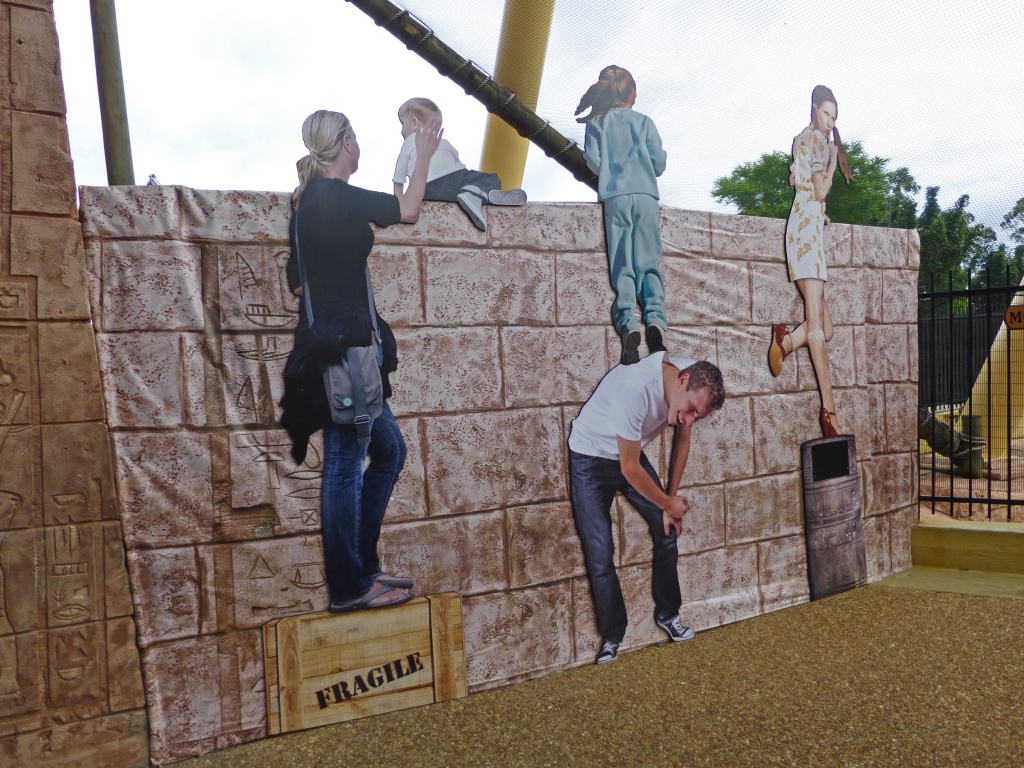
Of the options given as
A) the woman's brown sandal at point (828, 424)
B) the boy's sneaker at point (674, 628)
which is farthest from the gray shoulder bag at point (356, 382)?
the woman's brown sandal at point (828, 424)

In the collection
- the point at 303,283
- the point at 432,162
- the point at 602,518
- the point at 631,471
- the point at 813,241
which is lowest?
the point at 602,518

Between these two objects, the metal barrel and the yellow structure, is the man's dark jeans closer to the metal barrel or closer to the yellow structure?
the metal barrel

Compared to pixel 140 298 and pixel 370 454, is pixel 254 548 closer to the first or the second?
pixel 370 454

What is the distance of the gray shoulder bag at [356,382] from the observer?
366 centimetres

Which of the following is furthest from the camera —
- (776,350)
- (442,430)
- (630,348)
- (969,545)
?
(969,545)

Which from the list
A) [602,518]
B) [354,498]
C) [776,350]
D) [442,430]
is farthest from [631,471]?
[354,498]

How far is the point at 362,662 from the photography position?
3.74 m

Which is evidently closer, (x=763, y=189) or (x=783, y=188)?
(x=783, y=188)

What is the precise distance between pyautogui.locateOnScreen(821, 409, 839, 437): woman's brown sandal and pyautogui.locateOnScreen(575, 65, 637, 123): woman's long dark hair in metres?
2.87

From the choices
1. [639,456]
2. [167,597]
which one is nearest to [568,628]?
[639,456]

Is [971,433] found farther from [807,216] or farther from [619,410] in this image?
[619,410]

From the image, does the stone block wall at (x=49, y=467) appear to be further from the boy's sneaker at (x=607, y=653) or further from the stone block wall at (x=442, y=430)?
the boy's sneaker at (x=607, y=653)

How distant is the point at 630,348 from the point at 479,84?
1908 mm

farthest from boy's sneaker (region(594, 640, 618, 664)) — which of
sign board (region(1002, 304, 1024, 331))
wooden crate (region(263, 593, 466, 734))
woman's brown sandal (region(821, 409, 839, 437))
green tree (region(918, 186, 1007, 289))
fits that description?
green tree (region(918, 186, 1007, 289))
